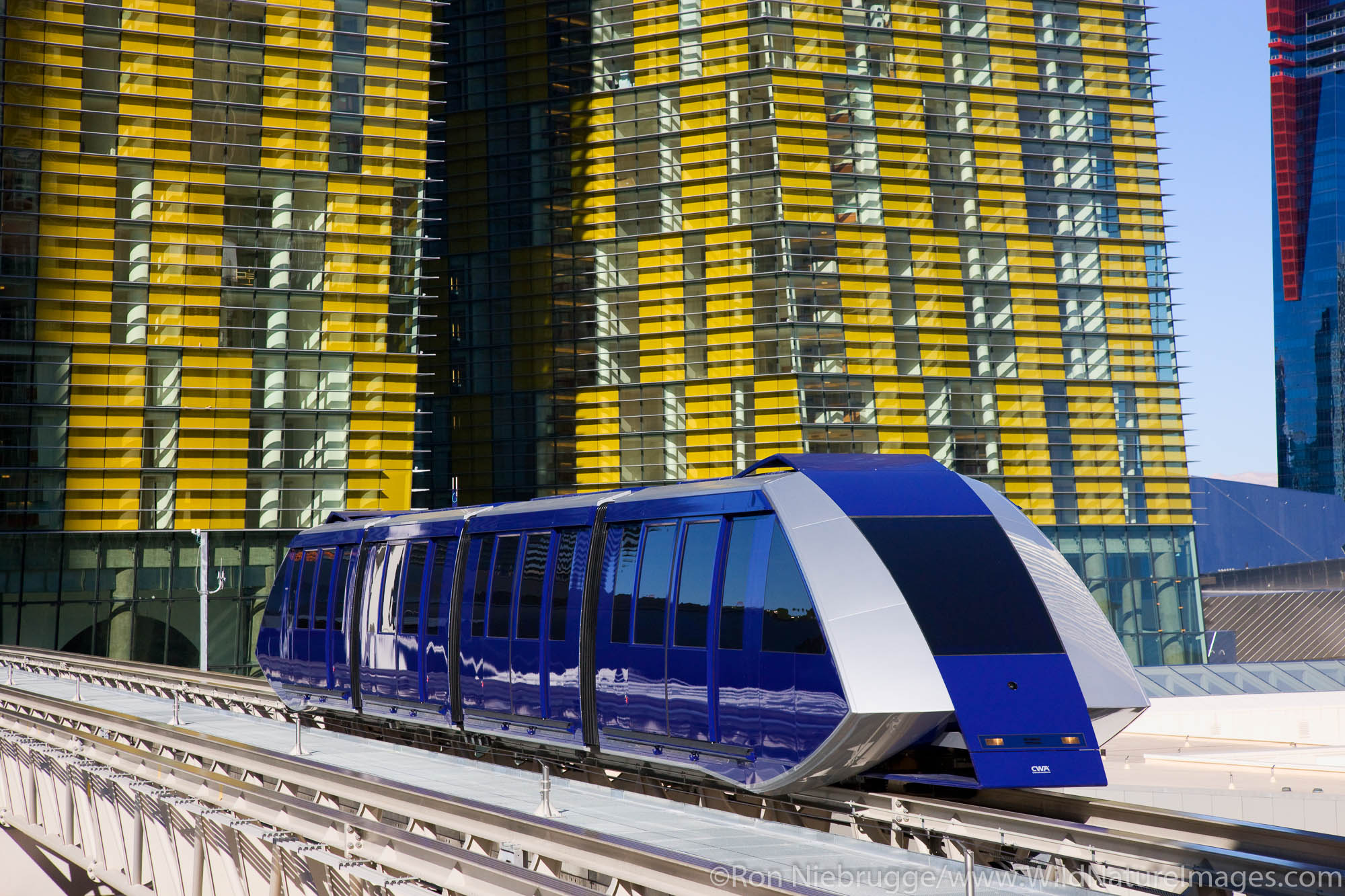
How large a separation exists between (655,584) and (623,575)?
0.69m

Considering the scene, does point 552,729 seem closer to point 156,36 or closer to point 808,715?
point 808,715

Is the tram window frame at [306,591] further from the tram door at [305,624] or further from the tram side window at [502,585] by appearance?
the tram side window at [502,585]

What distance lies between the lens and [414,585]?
18.5 m

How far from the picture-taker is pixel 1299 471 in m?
173

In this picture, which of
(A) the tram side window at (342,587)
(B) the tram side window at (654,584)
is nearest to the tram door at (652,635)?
(B) the tram side window at (654,584)

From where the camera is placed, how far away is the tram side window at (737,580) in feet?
39.0

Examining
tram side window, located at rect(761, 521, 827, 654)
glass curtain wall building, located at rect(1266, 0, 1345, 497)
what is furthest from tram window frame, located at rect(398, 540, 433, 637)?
glass curtain wall building, located at rect(1266, 0, 1345, 497)

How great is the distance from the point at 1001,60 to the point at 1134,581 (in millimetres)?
24232

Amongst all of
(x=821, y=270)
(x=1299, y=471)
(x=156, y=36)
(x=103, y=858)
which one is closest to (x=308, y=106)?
(x=156, y=36)

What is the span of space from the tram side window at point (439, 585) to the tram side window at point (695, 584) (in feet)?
17.8

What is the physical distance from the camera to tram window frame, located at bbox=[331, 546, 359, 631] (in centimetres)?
2089

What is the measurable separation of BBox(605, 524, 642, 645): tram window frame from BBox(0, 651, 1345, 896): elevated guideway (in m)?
1.57

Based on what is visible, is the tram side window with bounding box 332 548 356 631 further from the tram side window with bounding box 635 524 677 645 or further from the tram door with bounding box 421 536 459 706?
the tram side window with bounding box 635 524 677 645

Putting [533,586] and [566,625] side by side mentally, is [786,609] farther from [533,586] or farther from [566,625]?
[533,586]
